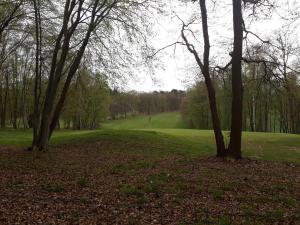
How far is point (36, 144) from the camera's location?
2203 centimetres

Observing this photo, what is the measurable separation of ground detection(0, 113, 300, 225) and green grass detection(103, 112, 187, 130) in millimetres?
69086

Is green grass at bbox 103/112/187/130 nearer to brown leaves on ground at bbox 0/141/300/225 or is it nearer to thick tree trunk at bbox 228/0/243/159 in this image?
thick tree trunk at bbox 228/0/243/159

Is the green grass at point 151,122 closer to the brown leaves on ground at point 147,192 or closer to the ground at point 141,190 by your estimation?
the ground at point 141,190

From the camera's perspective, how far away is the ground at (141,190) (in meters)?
8.41

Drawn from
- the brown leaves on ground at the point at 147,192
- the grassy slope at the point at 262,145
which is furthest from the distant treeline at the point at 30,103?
the brown leaves on ground at the point at 147,192

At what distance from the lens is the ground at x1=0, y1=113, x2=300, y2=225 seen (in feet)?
27.6

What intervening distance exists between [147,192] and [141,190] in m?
0.25

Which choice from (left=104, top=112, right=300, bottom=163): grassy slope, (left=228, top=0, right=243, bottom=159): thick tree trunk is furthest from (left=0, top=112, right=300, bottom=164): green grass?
(left=228, top=0, right=243, bottom=159): thick tree trunk

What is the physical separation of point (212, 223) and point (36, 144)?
16.3 metres

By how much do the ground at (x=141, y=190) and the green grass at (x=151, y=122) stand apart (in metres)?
69.1

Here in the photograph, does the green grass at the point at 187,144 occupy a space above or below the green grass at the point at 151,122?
below

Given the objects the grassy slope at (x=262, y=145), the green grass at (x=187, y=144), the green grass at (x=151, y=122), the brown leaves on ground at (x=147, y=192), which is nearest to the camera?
the brown leaves on ground at (x=147, y=192)

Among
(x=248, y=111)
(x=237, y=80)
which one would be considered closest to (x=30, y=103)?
(x=248, y=111)

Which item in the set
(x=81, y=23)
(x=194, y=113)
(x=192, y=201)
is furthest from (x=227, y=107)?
(x=192, y=201)
